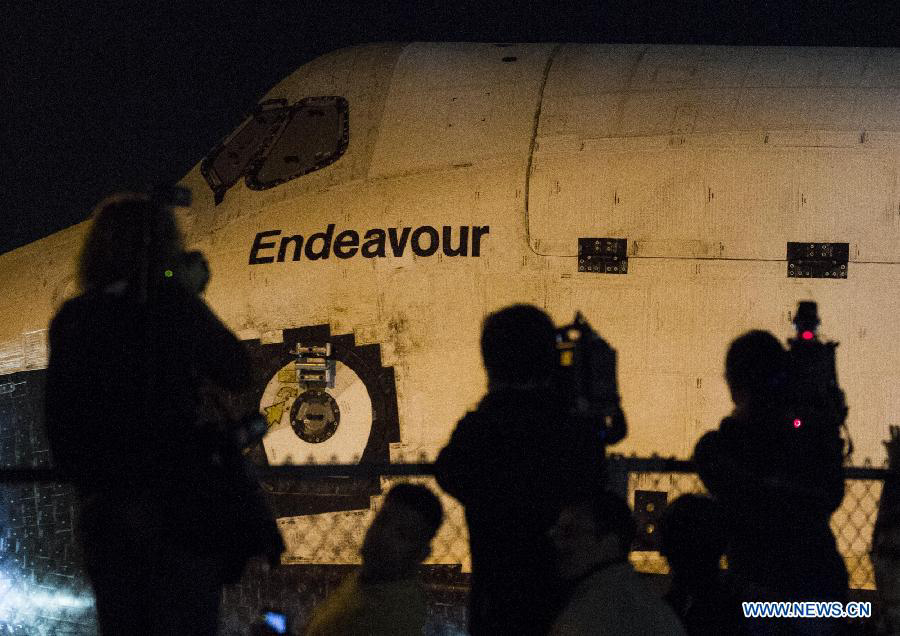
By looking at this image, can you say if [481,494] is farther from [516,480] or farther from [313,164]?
[313,164]

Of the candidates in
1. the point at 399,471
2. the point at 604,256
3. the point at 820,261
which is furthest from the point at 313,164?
the point at 820,261

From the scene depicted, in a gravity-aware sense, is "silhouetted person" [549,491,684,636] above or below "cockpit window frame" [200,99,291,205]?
below

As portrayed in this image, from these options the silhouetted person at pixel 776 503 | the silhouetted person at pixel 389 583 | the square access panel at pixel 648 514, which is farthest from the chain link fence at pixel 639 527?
the silhouetted person at pixel 389 583

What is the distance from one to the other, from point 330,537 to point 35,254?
8.59 ft

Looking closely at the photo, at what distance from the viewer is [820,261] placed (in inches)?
192

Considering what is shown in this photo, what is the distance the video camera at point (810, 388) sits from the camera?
341 centimetres

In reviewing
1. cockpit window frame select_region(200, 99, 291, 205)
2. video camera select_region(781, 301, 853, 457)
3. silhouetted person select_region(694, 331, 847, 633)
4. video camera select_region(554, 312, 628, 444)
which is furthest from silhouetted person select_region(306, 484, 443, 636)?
cockpit window frame select_region(200, 99, 291, 205)

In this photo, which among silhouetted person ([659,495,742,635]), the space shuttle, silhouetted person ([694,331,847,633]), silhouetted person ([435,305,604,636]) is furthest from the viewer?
the space shuttle

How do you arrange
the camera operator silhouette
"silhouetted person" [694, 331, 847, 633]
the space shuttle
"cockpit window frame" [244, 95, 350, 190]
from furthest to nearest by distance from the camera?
"cockpit window frame" [244, 95, 350, 190]
the space shuttle
"silhouetted person" [694, 331, 847, 633]
the camera operator silhouette

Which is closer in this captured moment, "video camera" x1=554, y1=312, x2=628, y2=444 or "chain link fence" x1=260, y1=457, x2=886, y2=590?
"video camera" x1=554, y1=312, x2=628, y2=444

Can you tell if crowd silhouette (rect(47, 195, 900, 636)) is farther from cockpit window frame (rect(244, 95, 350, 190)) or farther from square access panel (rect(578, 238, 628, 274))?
cockpit window frame (rect(244, 95, 350, 190))

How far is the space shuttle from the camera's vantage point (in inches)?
191

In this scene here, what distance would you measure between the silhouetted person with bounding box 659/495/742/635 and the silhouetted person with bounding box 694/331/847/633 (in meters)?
0.19

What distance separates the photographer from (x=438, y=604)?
15.4ft
